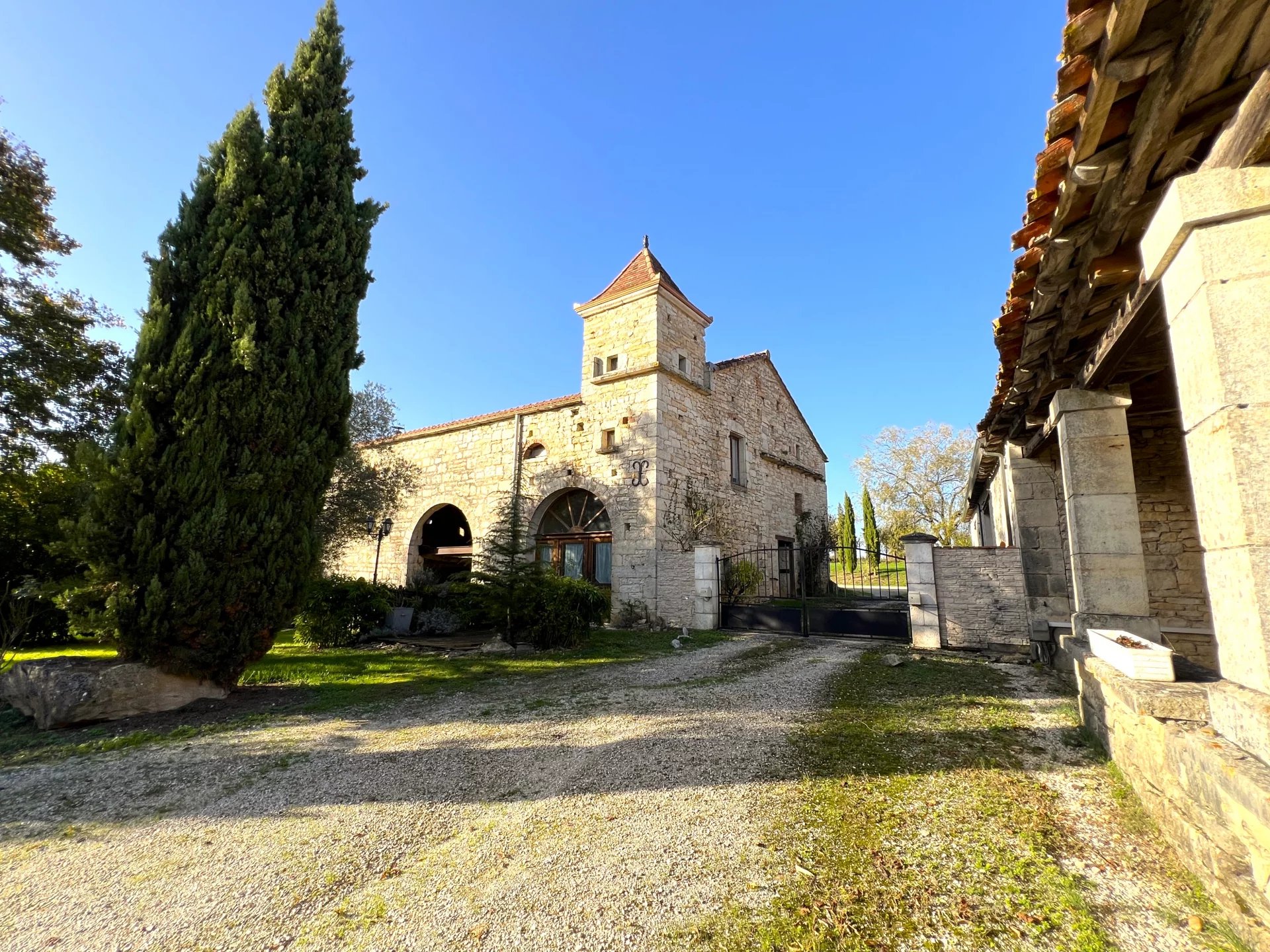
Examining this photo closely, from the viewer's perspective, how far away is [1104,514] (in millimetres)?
4492

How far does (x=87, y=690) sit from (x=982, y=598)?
981 cm

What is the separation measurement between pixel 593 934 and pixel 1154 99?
151 inches

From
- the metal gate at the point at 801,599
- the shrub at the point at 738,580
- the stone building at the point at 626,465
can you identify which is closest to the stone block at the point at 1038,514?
the metal gate at the point at 801,599

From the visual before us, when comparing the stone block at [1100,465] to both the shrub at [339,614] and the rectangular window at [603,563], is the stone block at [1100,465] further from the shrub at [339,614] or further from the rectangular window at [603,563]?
the shrub at [339,614]

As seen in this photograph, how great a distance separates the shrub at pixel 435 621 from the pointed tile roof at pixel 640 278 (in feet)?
24.9

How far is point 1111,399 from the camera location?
453 centimetres

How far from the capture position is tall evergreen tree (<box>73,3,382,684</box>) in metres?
4.95

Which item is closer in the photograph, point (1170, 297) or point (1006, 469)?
point (1170, 297)

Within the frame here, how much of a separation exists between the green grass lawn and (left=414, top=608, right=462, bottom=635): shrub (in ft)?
4.52

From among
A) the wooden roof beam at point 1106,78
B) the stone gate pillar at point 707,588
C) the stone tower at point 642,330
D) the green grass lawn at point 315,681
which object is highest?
the stone tower at point 642,330

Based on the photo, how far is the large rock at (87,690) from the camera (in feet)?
14.7

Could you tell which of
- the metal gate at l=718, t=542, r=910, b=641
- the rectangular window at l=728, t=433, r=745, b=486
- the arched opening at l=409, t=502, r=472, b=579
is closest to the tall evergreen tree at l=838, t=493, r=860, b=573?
the metal gate at l=718, t=542, r=910, b=641

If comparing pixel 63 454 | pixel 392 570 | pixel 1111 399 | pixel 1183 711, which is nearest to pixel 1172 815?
pixel 1183 711

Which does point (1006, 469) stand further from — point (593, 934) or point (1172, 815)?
point (593, 934)
